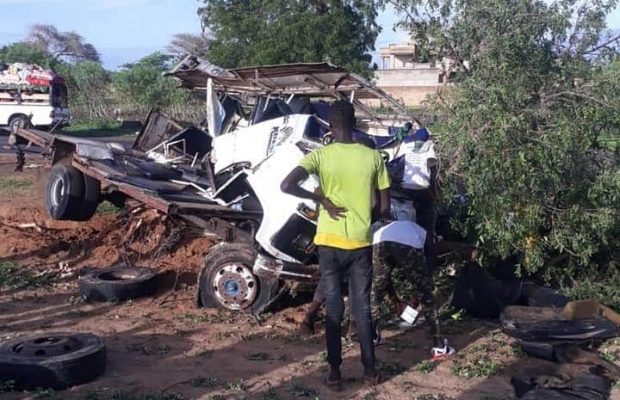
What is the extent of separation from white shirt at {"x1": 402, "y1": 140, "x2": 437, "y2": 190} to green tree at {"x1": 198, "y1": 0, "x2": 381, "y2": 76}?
66.5ft

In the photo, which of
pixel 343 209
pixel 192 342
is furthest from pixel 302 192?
pixel 192 342

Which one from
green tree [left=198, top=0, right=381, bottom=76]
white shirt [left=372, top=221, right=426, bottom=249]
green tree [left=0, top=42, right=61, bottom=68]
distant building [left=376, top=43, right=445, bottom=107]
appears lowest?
white shirt [left=372, top=221, right=426, bottom=249]

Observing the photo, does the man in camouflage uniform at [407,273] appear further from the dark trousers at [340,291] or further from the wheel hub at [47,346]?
the wheel hub at [47,346]

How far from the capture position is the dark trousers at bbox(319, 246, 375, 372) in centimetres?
582

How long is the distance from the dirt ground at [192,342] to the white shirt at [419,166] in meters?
1.29

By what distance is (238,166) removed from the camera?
28.9 ft

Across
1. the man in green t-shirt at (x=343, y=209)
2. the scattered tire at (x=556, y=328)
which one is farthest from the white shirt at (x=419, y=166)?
the man in green t-shirt at (x=343, y=209)

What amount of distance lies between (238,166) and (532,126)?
303 centimetres

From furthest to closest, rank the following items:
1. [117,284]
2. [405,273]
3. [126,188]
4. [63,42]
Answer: [63,42]
[126,188]
[117,284]
[405,273]

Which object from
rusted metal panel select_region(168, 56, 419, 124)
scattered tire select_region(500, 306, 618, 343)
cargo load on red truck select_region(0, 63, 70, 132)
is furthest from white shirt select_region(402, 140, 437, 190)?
cargo load on red truck select_region(0, 63, 70, 132)

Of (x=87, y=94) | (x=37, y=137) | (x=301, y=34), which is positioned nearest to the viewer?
(x=37, y=137)

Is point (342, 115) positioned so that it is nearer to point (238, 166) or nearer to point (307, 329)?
point (307, 329)

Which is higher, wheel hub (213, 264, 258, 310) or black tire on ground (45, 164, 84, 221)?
black tire on ground (45, 164, 84, 221)

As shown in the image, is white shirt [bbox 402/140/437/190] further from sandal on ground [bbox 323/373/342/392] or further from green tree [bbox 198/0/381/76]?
green tree [bbox 198/0/381/76]
